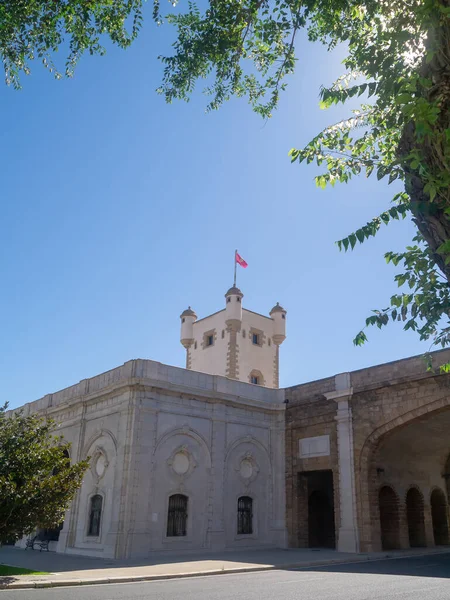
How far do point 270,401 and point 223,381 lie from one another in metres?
3.41

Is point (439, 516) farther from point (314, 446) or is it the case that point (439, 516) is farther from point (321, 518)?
point (314, 446)

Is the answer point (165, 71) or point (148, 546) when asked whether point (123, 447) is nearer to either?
point (148, 546)

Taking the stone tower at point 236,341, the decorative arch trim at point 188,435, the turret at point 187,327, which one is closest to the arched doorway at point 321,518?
the decorative arch trim at point 188,435

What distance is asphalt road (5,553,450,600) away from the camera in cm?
1073

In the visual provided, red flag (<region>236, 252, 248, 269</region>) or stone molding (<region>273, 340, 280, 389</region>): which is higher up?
red flag (<region>236, 252, 248, 269</region>)

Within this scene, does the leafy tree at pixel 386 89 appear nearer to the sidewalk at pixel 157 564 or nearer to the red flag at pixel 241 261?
the sidewalk at pixel 157 564

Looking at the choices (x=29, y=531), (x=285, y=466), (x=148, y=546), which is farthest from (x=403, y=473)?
(x=29, y=531)

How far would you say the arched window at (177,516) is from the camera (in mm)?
20984

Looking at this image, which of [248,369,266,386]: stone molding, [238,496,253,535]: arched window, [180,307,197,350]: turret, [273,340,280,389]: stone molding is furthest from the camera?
[180,307,197,350]: turret

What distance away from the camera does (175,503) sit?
21.5m

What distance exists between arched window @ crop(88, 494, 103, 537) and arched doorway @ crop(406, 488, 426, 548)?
48.3ft

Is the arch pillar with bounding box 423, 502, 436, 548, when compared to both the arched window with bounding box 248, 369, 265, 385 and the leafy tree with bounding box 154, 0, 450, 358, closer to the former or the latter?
the arched window with bounding box 248, 369, 265, 385

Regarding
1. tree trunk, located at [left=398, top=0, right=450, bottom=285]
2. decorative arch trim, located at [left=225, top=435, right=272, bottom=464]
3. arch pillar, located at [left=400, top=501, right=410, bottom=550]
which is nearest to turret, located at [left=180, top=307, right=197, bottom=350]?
decorative arch trim, located at [left=225, top=435, right=272, bottom=464]

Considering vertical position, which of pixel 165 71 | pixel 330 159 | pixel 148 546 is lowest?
pixel 148 546
